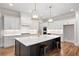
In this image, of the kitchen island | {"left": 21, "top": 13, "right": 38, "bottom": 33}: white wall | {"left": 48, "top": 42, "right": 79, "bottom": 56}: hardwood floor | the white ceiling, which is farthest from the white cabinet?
{"left": 48, "top": 42, "right": 79, "bottom": 56}: hardwood floor

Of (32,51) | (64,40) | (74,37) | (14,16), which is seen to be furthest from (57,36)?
(14,16)

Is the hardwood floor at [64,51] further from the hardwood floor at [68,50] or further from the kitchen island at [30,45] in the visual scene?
the kitchen island at [30,45]

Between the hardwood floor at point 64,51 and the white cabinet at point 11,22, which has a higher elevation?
the white cabinet at point 11,22

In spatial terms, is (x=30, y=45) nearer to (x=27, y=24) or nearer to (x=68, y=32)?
(x=27, y=24)

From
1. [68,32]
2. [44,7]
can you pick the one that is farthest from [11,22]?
[68,32]

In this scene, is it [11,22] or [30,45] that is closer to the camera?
[30,45]

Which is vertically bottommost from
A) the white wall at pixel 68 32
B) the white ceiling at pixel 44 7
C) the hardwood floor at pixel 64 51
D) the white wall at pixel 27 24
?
the hardwood floor at pixel 64 51

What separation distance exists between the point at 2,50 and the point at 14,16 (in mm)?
885

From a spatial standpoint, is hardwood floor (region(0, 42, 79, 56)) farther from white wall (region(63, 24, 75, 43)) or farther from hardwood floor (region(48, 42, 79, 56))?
white wall (region(63, 24, 75, 43))

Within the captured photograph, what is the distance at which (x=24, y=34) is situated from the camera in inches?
80.4

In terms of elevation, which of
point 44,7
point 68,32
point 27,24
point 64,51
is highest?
point 44,7

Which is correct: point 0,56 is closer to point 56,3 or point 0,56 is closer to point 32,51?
point 32,51

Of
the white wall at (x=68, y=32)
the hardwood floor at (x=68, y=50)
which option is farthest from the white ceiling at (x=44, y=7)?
the hardwood floor at (x=68, y=50)

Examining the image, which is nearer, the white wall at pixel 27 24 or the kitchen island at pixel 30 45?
the kitchen island at pixel 30 45
